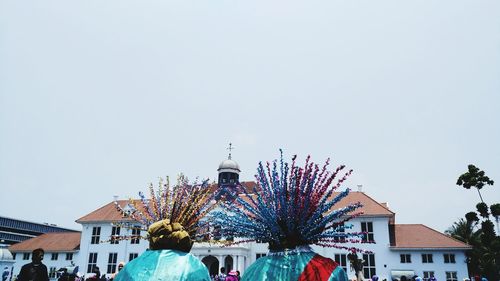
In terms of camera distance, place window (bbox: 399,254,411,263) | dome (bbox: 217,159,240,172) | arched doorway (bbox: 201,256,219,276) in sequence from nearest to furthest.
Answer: window (bbox: 399,254,411,263), arched doorway (bbox: 201,256,219,276), dome (bbox: 217,159,240,172)

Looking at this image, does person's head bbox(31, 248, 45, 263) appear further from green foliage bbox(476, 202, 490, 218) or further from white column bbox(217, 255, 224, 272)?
green foliage bbox(476, 202, 490, 218)

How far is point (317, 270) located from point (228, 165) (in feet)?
122

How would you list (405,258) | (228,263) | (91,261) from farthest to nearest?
(91,261)
(228,263)
(405,258)

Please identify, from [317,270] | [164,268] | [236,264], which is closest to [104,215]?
[236,264]

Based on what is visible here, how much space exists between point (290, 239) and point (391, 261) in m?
30.7

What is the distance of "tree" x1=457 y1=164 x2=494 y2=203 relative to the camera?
3109 centimetres

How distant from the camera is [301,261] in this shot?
13.7ft

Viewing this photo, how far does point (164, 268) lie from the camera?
4.00 meters

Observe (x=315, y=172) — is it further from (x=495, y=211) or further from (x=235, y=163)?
(x=235, y=163)

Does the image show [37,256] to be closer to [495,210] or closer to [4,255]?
[4,255]

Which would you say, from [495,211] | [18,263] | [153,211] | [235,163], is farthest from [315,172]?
[18,263]

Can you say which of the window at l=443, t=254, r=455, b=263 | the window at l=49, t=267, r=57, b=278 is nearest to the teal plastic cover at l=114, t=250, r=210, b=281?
the window at l=443, t=254, r=455, b=263

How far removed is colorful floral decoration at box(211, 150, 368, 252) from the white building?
2346cm

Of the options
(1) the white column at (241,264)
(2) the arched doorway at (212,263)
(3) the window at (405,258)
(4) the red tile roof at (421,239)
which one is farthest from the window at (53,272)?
(3) the window at (405,258)
